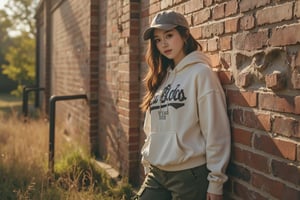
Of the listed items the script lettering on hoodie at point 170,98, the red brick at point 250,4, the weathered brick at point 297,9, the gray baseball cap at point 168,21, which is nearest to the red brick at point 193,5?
the gray baseball cap at point 168,21

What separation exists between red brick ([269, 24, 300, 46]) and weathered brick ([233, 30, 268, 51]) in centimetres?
6

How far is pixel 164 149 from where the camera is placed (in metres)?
2.44

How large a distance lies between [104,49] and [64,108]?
9.86 feet

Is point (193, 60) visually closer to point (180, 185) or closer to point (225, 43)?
point (225, 43)

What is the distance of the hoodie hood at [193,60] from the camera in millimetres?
2412

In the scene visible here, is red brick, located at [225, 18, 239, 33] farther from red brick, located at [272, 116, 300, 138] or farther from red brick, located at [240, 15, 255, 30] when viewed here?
red brick, located at [272, 116, 300, 138]

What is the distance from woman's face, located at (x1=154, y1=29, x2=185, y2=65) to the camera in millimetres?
2531

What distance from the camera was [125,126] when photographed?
425cm

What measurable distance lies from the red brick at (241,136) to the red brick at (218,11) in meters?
0.71

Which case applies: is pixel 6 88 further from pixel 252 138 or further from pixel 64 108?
pixel 252 138

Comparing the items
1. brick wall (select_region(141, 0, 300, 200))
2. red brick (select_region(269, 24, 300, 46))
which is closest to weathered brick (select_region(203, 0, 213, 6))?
brick wall (select_region(141, 0, 300, 200))

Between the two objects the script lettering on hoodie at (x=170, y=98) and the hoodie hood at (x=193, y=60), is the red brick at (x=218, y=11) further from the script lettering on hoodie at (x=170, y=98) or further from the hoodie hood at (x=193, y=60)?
the script lettering on hoodie at (x=170, y=98)

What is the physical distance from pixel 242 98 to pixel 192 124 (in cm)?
33

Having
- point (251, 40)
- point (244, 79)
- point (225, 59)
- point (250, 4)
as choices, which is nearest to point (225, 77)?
point (225, 59)
